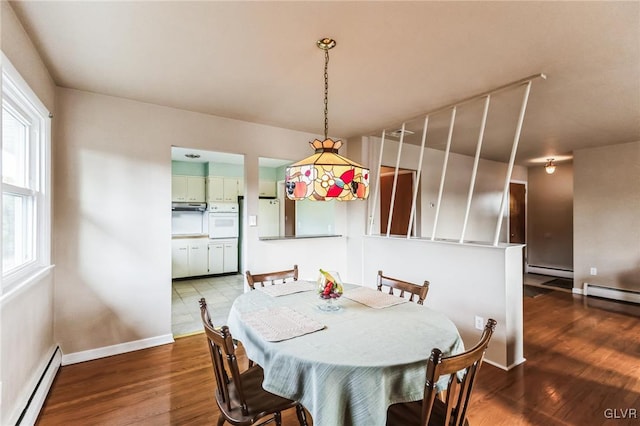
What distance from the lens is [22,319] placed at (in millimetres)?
1863

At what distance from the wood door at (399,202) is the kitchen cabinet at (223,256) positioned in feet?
10.4

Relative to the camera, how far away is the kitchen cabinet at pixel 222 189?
6059mm

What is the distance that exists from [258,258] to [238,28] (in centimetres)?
253

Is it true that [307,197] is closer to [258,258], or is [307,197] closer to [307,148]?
[258,258]

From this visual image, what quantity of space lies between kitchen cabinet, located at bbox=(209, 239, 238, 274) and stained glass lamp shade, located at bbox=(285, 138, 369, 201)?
468 cm

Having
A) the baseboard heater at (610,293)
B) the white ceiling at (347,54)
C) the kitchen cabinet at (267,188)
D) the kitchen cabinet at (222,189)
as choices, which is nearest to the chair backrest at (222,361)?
the white ceiling at (347,54)

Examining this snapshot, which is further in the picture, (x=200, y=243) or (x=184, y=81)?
(x=200, y=243)

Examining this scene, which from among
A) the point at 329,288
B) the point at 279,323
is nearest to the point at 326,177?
the point at 329,288

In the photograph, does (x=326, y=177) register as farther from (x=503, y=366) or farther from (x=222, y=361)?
(x=503, y=366)

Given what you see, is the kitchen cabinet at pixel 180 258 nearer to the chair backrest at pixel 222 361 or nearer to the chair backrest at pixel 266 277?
the chair backrest at pixel 266 277

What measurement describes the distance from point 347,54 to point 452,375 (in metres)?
1.99

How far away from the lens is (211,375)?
97.1 inches

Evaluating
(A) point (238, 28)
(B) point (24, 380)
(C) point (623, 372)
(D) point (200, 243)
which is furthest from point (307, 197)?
(D) point (200, 243)

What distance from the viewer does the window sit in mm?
1806
